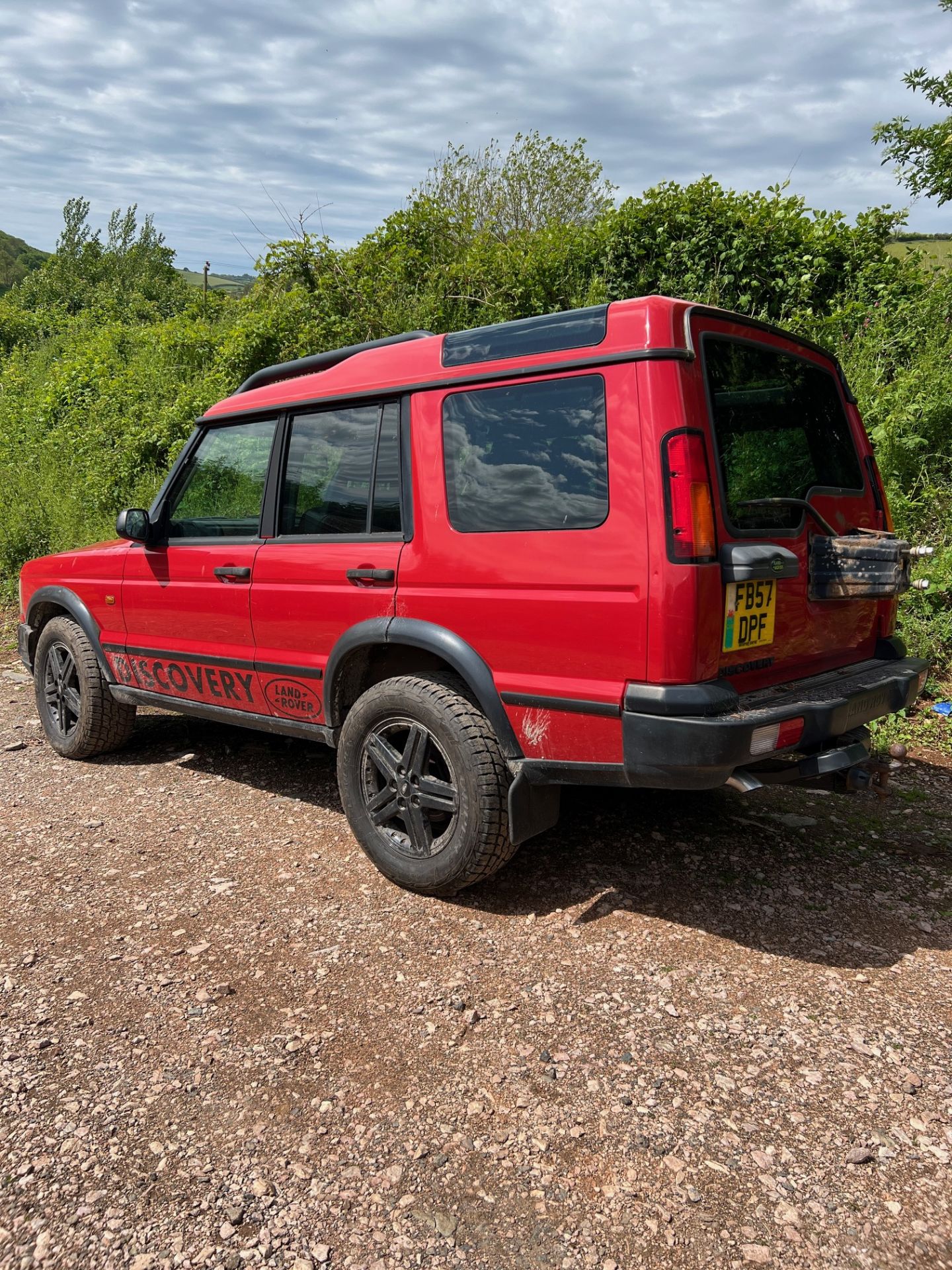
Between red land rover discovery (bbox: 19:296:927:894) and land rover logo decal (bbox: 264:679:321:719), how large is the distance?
1 centimetres

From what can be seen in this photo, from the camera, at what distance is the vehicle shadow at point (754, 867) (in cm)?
314

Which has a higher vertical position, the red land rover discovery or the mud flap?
the red land rover discovery

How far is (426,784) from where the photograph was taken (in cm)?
328

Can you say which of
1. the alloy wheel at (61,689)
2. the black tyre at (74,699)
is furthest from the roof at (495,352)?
the alloy wheel at (61,689)

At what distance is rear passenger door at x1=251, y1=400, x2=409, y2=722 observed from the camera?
137 inches

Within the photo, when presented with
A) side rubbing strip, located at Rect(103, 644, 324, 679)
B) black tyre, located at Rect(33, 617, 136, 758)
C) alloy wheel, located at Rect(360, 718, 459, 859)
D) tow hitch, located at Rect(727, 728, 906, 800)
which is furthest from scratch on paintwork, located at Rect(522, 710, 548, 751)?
black tyre, located at Rect(33, 617, 136, 758)

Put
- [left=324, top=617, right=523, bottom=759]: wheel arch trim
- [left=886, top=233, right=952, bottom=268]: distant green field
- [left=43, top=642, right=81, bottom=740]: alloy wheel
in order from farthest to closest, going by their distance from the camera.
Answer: [left=886, top=233, right=952, bottom=268]: distant green field < [left=43, top=642, right=81, bottom=740]: alloy wheel < [left=324, top=617, right=523, bottom=759]: wheel arch trim

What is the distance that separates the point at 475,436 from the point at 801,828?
90.6 inches

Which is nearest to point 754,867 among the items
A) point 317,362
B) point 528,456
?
point 528,456

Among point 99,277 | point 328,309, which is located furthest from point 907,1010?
point 99,277

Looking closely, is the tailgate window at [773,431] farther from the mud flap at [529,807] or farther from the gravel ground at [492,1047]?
the gravel ground at [492,1047]

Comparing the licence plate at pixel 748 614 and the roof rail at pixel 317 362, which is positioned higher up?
the roof rail at pixel 317 362

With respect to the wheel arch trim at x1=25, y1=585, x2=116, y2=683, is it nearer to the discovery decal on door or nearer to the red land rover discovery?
the discovery decal on door

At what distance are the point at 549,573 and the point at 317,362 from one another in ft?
7.06
